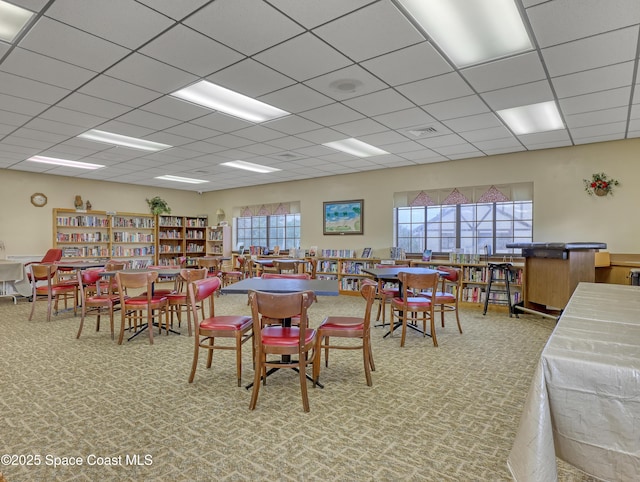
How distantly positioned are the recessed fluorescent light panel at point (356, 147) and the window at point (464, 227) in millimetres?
1926

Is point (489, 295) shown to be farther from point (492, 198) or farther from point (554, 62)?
point (554, 62)

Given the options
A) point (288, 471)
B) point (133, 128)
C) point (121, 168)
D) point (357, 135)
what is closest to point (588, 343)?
point (288, 471)

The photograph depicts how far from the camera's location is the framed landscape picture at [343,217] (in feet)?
29.8

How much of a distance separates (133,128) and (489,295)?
21.4 ft

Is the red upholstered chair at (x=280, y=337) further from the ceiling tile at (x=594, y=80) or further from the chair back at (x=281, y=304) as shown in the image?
the ceiling tile at (x=594, y=80)

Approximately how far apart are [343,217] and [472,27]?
21.3 feet

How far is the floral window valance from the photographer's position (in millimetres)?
7066

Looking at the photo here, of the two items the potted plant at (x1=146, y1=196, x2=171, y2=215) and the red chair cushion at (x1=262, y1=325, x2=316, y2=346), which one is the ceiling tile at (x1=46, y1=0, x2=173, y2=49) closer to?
the red chair cushion at (x1=262, y1=325, x2=316, y2=346)

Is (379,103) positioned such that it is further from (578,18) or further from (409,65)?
(578,18)

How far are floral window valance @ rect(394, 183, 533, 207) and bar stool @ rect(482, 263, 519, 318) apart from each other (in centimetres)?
141

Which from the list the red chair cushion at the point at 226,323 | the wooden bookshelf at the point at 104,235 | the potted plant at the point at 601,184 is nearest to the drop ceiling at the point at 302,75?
the potted plant at the point at 601,184

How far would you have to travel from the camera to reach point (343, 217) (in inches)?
367

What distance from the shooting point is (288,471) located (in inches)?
81.7

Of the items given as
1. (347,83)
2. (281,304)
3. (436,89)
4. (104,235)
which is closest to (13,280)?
(104,235)
